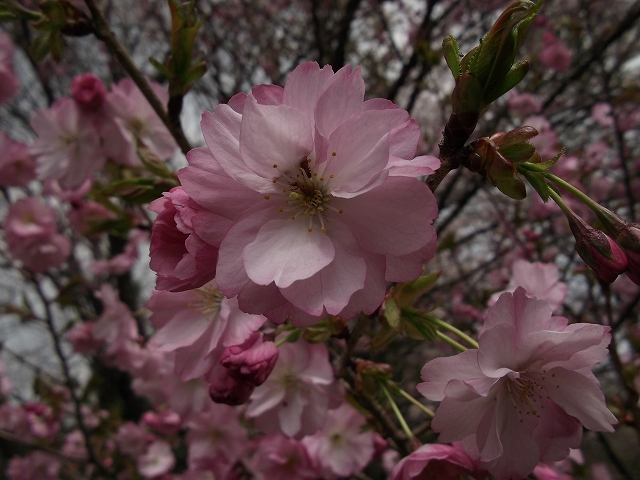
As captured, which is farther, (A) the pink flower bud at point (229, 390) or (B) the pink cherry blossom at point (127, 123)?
(B) the pink cherry blossom at point (127, 123)

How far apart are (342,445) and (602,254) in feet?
3.68

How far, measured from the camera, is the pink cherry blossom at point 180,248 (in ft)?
2.04

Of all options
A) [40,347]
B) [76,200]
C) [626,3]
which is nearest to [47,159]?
[76,200]

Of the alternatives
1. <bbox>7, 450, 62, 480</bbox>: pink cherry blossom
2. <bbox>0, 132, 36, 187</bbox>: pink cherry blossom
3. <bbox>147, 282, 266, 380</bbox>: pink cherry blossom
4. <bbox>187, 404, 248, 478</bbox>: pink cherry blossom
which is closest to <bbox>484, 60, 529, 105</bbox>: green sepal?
<bbox>147, 282, 266, 380</bbox>: pink cherry blossom

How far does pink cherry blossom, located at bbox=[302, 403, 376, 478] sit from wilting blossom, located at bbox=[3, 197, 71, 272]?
165 centimetres

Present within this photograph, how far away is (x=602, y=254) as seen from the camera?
26.4 inches

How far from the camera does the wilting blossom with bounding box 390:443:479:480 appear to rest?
0.79 m

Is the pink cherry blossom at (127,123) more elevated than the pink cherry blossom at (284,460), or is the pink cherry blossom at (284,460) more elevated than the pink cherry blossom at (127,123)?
the pink cherry blossom at (127,123)

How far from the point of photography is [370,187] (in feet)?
1.94

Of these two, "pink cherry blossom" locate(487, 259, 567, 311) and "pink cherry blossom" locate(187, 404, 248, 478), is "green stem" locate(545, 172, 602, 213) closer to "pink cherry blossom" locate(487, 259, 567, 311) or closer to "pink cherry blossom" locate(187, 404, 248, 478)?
"pink cherry blossom" locate(487, 259, 567, 311)

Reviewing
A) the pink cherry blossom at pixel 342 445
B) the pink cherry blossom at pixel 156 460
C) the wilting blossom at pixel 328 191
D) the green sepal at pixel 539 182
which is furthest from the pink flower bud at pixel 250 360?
the pink cherry blossom at pixel 156 460

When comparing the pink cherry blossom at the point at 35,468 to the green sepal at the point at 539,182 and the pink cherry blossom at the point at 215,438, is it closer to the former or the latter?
the pink cherry blossom at the point at 215,438

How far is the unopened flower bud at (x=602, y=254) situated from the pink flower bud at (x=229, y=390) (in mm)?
590

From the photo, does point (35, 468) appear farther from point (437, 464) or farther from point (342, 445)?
point (437, 464)
